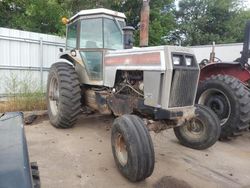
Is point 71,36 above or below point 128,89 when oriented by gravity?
above

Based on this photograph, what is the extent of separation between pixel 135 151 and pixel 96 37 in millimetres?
2803

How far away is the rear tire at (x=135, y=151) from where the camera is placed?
351cm

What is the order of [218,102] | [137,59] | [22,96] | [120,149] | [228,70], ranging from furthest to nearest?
[22,96] < [228,70] < [218,102] < [137,59] < [120,149]

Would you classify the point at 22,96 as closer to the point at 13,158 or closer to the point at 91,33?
the point at 91,33

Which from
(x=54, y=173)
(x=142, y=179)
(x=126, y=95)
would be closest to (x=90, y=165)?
(x=54, y=173)

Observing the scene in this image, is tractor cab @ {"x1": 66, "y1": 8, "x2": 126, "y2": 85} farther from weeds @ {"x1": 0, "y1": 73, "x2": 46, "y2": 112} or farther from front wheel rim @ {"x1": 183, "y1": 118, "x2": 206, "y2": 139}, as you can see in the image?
weeds @ {"x1": 0, "y1": 73, "x2": 46, "y2": 112}

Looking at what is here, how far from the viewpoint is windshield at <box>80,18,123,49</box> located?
18.4 feet

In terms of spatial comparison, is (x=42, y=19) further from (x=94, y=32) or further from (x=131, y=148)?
(x=131, y=148)

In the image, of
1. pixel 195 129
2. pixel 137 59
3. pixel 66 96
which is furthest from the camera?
pixel 66 96

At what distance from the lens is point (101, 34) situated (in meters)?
5.60

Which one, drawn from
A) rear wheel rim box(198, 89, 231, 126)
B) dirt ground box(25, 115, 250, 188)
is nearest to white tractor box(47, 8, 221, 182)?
dirt ground box(25, 115, 250, 188)

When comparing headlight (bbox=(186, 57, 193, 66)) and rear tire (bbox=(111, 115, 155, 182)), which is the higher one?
headlight (bbox=(186, 57, 193, 66))

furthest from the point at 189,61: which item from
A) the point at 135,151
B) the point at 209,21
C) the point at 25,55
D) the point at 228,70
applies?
the point at 209,21

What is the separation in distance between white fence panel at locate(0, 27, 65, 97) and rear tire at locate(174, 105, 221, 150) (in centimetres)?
481
